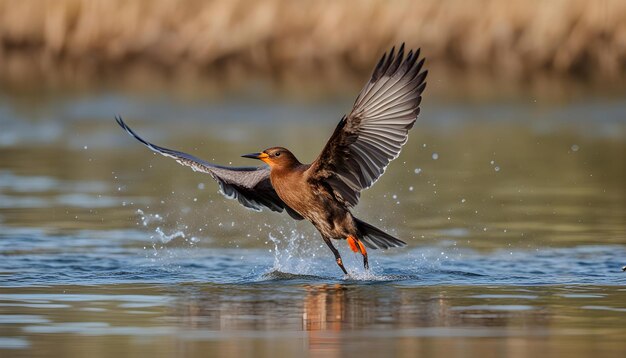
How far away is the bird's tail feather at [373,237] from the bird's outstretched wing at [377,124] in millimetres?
591

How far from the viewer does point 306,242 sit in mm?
13047

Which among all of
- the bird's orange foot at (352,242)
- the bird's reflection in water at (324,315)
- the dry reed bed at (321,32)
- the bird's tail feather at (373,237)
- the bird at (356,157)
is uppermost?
the dry reed bed at (321,32)

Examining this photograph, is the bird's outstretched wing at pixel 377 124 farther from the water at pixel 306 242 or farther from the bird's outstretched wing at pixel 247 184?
the bird's outstretched wing at pixel 247 184

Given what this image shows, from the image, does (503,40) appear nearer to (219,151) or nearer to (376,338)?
(219,151)

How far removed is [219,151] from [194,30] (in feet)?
26.4

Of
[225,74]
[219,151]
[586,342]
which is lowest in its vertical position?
[586,342]

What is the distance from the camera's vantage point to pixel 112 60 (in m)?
25.9

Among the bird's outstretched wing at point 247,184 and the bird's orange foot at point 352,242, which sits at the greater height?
the bird's outstretched wing at point 247,184

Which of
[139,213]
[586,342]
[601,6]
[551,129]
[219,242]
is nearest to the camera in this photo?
[586,342]

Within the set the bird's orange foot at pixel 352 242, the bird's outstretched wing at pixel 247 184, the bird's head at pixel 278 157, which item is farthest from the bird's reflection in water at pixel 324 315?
the bird's outstretched wing at pixel 247 184

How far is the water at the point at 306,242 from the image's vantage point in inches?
323

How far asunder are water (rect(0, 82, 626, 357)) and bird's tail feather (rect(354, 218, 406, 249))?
189mm

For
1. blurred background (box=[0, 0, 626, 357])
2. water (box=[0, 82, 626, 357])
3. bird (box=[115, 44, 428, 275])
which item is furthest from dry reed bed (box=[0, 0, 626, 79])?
bird (box=[115, 44, 428, 275])

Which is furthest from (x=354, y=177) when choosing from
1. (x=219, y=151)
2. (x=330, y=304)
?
(x=219, y=151)
